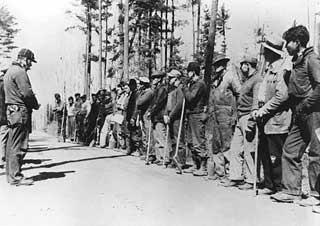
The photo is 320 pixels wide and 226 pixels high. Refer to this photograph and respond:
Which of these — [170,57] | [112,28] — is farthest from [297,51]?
[112,28]

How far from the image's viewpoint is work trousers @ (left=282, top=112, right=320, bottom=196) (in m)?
6.32

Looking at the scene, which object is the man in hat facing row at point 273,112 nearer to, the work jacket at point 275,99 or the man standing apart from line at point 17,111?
the work jacket at point 275,99

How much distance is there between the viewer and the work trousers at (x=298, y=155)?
632 centimetres

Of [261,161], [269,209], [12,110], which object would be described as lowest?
[269,209]

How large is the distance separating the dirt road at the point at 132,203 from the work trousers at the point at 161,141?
1.23 m

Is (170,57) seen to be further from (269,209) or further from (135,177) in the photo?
(269,209)

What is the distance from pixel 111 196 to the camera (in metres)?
7.11

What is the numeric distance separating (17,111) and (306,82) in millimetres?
4694

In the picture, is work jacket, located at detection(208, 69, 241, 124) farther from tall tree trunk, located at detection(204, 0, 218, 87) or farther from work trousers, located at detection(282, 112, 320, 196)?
tall tree trunk, located at detection(204, 0, 218, 87)

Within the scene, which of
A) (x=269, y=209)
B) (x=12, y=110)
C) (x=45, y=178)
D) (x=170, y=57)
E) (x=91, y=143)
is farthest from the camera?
(x=170, y=57)

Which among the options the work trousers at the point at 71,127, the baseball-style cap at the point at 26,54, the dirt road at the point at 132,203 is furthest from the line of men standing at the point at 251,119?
the work trousers at the point at 71,127

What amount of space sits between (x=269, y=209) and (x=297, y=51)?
2306mm

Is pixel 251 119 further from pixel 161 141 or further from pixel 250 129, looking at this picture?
pixel 161 141

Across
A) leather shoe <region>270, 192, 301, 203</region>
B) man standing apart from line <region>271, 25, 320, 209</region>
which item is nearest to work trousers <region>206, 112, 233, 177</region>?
man standing apart from line <region>271, 25, 320, 209</region>
